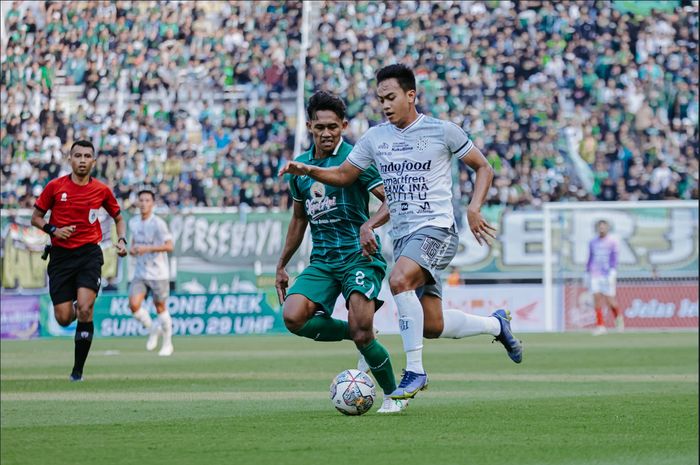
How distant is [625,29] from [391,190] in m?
26.9

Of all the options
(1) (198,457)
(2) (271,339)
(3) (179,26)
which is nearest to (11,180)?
(3) (179,26)

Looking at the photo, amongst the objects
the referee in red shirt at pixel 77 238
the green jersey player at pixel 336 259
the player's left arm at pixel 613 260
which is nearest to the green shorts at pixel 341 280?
the green jersey player at pixel 336 259

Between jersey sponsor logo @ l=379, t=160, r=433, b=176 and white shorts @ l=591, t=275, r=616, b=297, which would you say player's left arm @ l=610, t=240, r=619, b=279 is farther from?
jersey sponsor logo @ l=379, t=160, r=433, b=176

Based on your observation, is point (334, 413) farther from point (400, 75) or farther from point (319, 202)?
point (400, 75)

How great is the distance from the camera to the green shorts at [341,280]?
32.6 feet

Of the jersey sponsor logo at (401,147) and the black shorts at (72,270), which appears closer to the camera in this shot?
the jersey sponsor logo at (401,147)

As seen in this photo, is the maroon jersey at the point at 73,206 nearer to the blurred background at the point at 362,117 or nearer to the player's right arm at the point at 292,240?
the player's right arm at the point at 292,240

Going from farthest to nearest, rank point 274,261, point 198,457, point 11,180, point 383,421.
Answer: point 11,180 → point 274,261 → point 383,421 → point 198,457

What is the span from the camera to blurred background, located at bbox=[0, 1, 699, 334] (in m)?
29.9

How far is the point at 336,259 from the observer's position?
1020 cm

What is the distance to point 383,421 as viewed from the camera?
9.16m

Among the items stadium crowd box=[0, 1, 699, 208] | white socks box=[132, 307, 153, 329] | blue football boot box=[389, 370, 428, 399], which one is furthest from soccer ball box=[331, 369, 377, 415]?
stadium crowd box=[0, 1, 699, 208]

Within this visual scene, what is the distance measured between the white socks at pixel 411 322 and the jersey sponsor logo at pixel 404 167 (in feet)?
2.94

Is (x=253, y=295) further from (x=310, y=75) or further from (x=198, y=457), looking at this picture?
(x=198, y=457)
